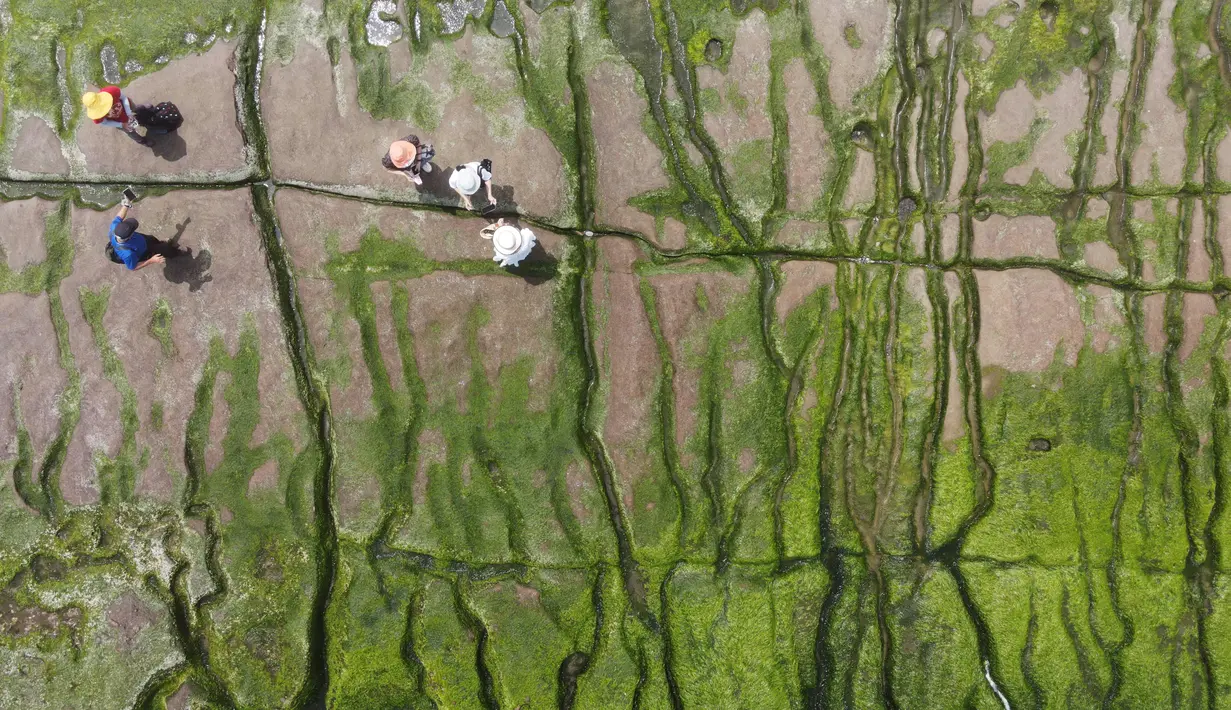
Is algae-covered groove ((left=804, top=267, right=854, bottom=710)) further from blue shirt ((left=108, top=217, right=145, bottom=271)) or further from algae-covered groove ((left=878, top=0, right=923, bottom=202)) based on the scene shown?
blue shirt ((left=108, top=217, right=145, bottom=271))

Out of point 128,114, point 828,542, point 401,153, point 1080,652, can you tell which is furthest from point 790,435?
point 128,114

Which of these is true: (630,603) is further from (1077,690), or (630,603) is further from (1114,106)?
(1114,106)

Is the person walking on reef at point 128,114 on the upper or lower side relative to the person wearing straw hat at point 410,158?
upper

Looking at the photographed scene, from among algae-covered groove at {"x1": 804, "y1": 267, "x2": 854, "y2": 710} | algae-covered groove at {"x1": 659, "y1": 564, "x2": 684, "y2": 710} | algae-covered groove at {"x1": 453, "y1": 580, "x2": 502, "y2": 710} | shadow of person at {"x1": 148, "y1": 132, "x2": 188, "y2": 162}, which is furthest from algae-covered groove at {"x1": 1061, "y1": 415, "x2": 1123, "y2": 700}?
shadow of person at {"x1": 148, "y1": 132, "x2": 188, "y2": 162}

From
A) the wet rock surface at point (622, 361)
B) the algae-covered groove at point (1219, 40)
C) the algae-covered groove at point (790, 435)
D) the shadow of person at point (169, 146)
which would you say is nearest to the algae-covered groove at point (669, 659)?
the wet rock surface at point (622, 361)

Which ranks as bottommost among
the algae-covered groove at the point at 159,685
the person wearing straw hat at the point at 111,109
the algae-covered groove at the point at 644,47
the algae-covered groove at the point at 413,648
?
the algae-covered groove at the point at 159,685

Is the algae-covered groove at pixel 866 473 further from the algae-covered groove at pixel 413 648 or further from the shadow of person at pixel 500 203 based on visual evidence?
the algae-covered groove at pixel 413 648
